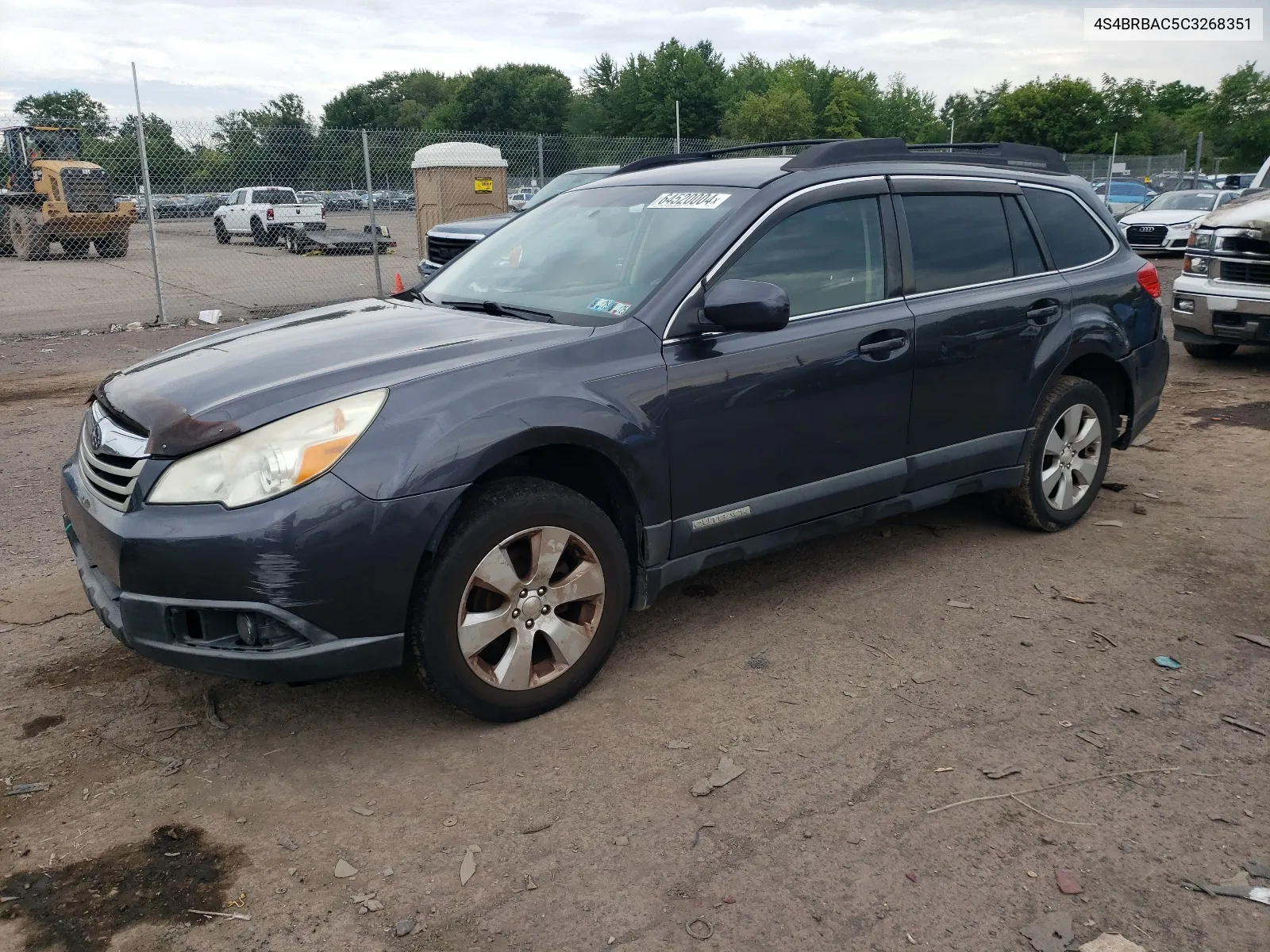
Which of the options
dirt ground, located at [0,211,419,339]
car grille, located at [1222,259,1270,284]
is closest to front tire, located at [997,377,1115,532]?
car grille, located at [1222,259,1270,284]

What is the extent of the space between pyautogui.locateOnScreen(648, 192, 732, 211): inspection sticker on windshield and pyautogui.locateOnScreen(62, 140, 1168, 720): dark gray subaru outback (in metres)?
0.02

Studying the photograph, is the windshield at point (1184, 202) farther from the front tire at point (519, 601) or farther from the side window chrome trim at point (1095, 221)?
the front tire at point (519, 601)

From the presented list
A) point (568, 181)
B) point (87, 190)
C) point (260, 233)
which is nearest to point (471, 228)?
point (568, 181)

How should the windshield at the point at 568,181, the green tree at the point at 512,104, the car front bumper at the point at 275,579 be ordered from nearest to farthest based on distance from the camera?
the car front bumper at the point at 275,579
the windshield at the point at 568,181
the green tree at the point at 512,104

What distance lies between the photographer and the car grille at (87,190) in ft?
73.1

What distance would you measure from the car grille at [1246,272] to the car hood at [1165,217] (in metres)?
12.2

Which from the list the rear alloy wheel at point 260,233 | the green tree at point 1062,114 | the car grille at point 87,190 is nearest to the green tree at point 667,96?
the green tree at point 1062,114

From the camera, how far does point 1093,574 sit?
15.7ft

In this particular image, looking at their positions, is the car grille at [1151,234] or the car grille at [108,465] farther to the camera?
the car grille at [1151,234]

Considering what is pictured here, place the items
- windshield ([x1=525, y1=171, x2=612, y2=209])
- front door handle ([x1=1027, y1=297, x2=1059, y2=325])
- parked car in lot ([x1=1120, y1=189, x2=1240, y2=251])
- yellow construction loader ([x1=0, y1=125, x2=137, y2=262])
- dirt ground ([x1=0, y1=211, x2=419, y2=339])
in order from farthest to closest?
1. yellow construction loader ([x1=0, y1=125, x2=137, y2=262])
2. parked car in lot ([x1=1120, y1=189, x2=1240, y2=251])
3. dirt ground ([x1=0, y1=211, x2=419, y2=339])
4. windshield ([x1=525, y1=171, x2=612, y2=209])
5. front door handle ([x1=1027, y1=297, x2=1059, y2=325])

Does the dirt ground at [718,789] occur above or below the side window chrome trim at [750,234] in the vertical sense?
below

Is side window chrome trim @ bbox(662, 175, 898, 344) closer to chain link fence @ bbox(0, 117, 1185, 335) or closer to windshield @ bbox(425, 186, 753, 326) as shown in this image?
windshield @ bbox(425, 186, 753, 326)

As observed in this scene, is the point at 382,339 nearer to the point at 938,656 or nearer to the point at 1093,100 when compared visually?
the point at 938,656

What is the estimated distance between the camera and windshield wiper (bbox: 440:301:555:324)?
3.88 metres
